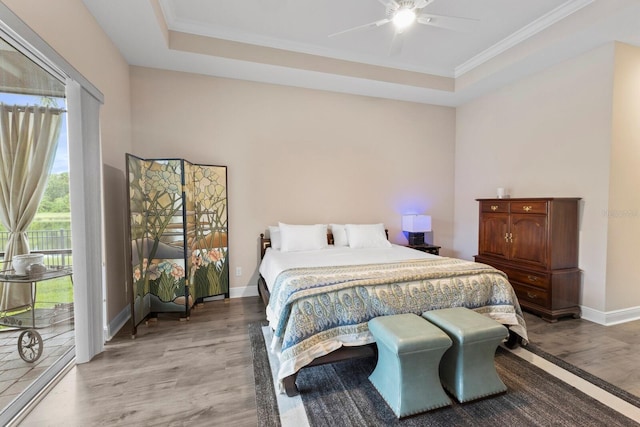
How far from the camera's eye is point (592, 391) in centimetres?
193

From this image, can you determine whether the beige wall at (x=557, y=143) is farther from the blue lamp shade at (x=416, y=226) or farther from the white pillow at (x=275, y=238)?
the white pillow at (x=275, y=238)

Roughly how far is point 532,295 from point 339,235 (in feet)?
7.91

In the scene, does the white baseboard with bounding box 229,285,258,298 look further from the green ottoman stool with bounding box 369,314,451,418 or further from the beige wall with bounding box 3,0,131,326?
the green ottoman stool with bounding box 369,314,451,418

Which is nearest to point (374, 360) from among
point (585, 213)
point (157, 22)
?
point (585, 213)

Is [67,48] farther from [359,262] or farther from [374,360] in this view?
[374,360]

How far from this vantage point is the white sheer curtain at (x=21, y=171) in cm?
192

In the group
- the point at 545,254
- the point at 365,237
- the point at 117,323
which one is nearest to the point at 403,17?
the point at 365,237

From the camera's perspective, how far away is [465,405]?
183 centimetres

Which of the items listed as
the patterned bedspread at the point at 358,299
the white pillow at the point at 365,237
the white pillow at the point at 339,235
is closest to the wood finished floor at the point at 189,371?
the patterned bedspread at the point at 358,299

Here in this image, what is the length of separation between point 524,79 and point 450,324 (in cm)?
368

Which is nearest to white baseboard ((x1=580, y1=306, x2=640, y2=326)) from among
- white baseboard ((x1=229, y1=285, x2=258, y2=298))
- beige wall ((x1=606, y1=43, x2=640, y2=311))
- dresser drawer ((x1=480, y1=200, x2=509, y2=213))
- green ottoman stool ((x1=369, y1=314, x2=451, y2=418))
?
beige wall ((x1=606, y1=43, x2=640, y2=311))

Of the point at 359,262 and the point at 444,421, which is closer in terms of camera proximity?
the point at 444,421

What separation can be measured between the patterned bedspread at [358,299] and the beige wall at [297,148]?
1.75 meters

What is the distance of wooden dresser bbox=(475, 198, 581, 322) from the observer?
3104 mm
